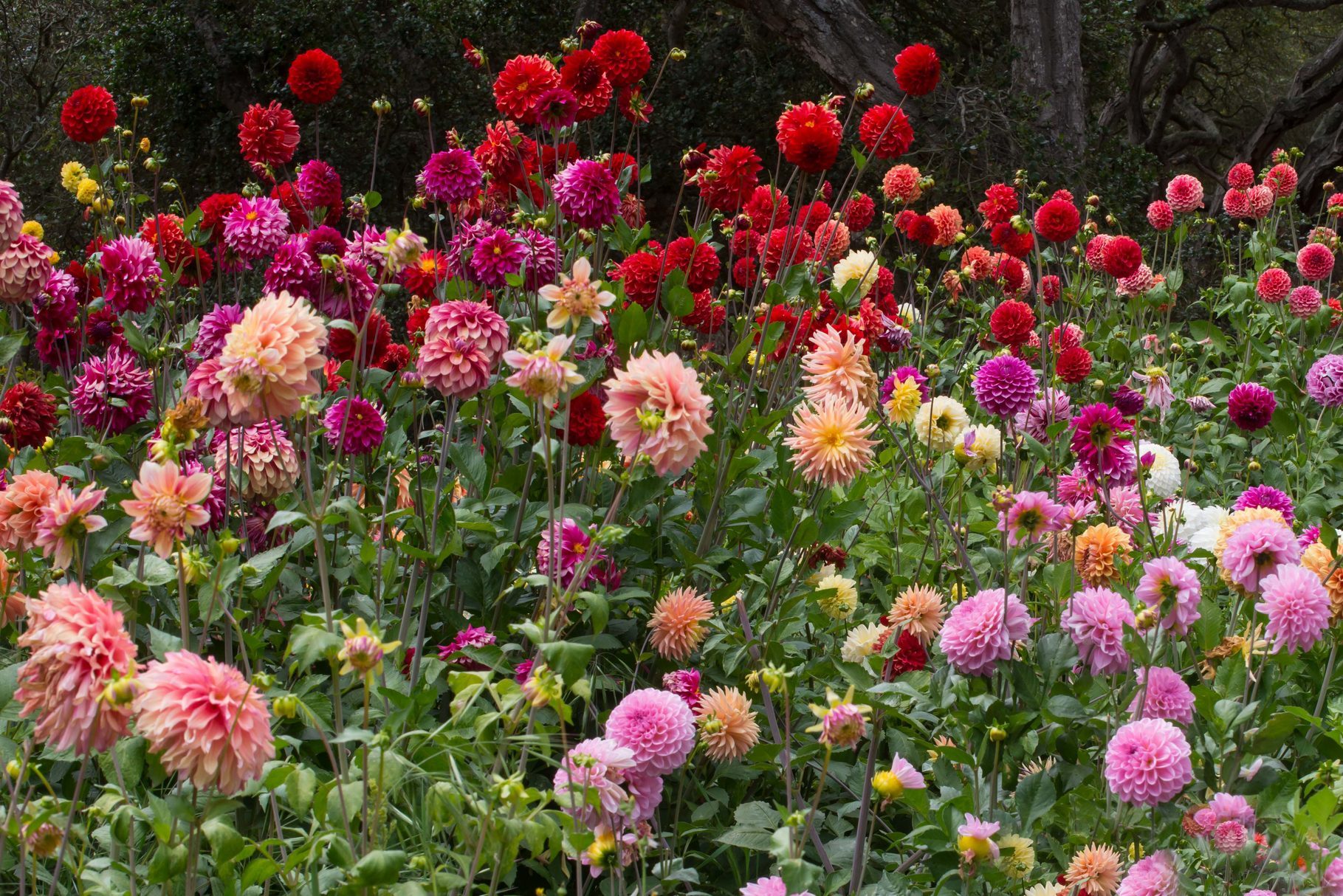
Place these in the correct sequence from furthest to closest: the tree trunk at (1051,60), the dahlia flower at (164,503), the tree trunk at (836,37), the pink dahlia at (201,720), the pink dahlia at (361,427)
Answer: the tree trunk at (1051,60)
the tree trunk at (836,37)
the pink dahlia at (361,427)
the dahlia flower at (164,503)
the pink dahlia at (201,720)

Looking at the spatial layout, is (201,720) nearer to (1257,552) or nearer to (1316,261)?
(1257,552)

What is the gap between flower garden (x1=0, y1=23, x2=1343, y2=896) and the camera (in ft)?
4.44

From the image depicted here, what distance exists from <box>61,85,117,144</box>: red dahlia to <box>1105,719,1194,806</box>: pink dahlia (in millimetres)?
2421

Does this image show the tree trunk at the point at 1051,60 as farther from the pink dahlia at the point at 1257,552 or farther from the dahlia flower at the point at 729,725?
the dahlia flower at the point at 729,725

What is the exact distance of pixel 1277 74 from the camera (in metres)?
15.1

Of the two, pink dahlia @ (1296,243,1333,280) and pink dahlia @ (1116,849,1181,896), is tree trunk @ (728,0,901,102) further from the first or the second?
pink dahlia @ (1116,849,1181,896)

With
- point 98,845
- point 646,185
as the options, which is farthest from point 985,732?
point 646,185

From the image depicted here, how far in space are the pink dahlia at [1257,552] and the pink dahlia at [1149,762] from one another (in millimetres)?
332

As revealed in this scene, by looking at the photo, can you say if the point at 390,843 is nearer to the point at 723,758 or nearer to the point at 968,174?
the point at 723,758

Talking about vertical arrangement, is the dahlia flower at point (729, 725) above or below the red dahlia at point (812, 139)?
below

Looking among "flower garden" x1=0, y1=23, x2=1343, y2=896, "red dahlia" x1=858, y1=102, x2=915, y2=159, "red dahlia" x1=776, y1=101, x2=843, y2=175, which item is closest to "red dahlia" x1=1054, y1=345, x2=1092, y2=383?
"flower garden" x1=0, y1=23, x2=1343, y2=896

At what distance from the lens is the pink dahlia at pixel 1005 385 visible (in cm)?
234

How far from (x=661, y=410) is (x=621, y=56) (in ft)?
4.46

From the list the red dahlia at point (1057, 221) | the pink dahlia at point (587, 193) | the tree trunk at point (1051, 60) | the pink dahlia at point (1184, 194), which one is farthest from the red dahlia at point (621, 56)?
the tree trunk at point (1051, 60)
